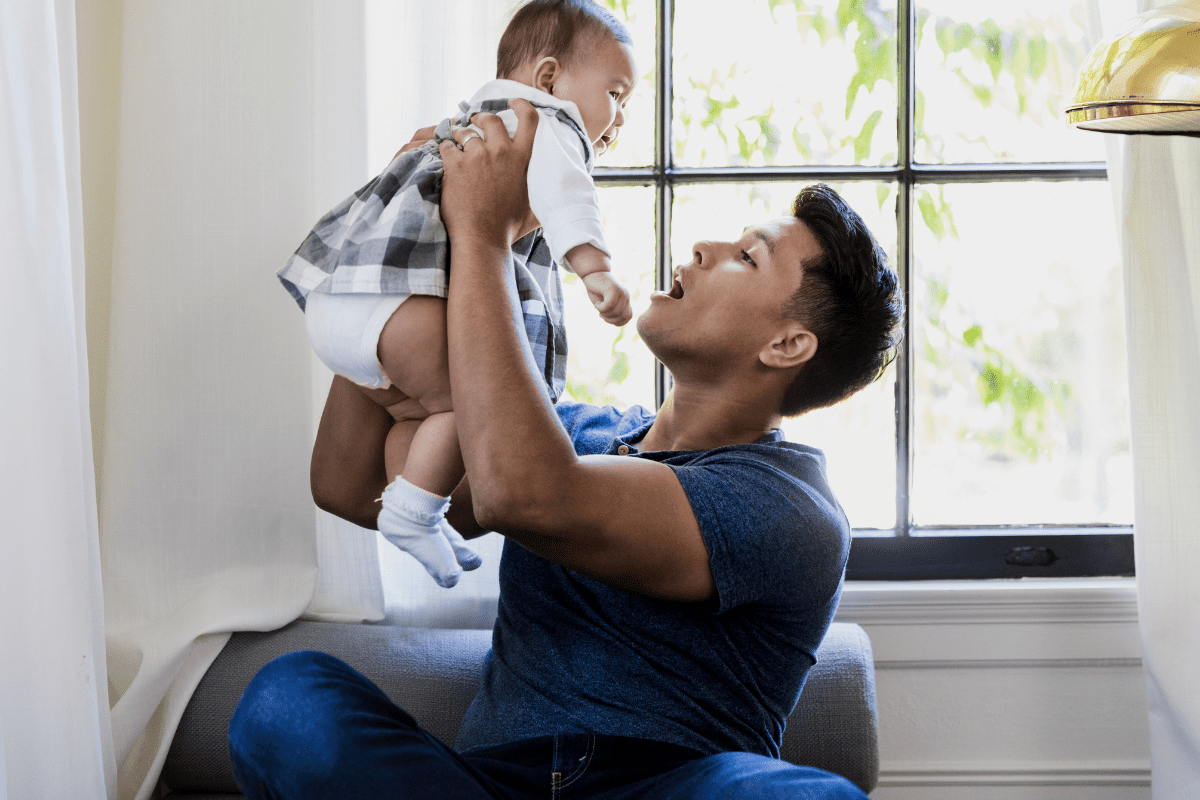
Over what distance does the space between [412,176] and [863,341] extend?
2.05ft

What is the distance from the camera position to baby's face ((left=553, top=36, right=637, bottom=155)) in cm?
119

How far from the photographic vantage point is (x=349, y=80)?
5.24 feet

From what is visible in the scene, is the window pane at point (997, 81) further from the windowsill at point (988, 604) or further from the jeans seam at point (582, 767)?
the jeans seam at point (582, 767)

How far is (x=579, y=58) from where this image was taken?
1.19 m

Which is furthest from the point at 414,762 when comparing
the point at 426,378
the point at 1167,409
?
the point at 1167,409

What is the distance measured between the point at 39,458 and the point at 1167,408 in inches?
65.5

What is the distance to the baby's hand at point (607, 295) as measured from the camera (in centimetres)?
104

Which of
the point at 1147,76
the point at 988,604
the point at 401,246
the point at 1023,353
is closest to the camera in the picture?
the point at 1147,76

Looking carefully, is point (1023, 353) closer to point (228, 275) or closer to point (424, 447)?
point (424, 447)

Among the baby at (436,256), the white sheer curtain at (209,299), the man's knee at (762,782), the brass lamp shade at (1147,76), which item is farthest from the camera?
the white sheer curtain at (209,299)

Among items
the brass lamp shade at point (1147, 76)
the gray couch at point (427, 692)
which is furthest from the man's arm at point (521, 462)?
the brass lamp shade at point (1147, 76)

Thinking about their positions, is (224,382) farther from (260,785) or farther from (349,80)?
(260,785)

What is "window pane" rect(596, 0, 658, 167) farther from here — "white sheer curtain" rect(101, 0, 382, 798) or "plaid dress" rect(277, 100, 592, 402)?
"plaid dress" rect(277, 100, 592, 402)

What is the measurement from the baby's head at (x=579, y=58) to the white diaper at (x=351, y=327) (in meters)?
0.34
